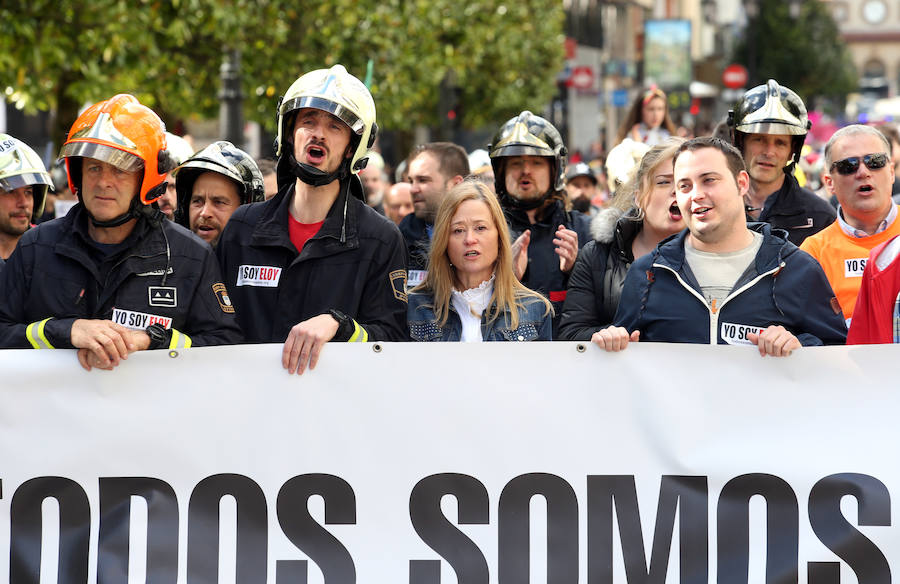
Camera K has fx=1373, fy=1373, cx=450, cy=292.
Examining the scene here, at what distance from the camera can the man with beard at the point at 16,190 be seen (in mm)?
5848

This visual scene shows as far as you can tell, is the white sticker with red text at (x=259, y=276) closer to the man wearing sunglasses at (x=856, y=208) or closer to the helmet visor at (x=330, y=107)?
the helmet visor at (x=330, y=107)

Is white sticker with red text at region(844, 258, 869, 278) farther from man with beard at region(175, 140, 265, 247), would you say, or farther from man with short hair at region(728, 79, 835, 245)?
man with beard at region(175, 140, 265, 247)

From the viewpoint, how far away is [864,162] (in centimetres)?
581

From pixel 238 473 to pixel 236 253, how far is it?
3.12 ft

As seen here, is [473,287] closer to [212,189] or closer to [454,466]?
[454,466]

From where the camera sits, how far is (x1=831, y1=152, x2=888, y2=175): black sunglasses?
580 cm

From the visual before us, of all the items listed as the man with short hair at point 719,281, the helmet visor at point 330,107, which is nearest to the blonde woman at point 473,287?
the man with short hair at point 719,281

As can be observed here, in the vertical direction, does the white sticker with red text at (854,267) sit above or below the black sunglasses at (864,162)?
below

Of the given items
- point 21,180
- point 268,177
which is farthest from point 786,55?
point 21,180

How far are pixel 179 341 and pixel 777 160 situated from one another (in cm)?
338

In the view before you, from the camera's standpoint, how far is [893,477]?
4160 millimetres

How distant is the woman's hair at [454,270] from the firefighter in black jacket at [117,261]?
96 centimetres

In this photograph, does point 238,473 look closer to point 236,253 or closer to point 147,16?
point 236,253

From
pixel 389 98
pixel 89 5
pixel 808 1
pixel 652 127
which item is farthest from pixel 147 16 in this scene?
pixel 808 1
